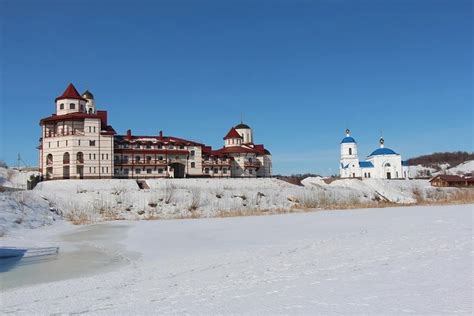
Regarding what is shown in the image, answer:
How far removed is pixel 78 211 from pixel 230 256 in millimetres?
21976

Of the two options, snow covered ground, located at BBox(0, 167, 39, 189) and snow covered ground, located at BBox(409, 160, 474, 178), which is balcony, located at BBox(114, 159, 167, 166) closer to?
snow covered ground, located at BBox(0, 167, 39, 189)

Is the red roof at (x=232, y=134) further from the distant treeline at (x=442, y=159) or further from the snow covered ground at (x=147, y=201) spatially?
the distant treeline at (x=442, y=159)

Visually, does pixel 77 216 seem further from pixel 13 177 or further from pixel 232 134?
pixel 13 177

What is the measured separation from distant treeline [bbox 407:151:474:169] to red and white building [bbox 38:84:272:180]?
129615 mm

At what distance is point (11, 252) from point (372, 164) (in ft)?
242

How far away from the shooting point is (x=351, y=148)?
81062mm

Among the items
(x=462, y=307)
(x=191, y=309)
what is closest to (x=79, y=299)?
(x=191, y=309)

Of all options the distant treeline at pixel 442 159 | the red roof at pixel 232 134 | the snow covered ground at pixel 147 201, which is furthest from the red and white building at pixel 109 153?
the distant treeline at pixel 442 159

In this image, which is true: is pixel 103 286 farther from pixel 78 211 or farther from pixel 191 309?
pixel 78 211

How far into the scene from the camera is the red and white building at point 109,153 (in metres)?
50.3

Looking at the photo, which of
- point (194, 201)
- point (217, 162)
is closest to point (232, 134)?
point (217, 162)

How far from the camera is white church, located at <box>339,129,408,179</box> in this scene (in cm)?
7738

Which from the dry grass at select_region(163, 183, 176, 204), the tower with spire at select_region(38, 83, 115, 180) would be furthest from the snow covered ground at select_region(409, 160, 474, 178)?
the dry grass at select_region(163, 183, 176, 204)

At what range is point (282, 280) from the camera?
8250 millimetres
